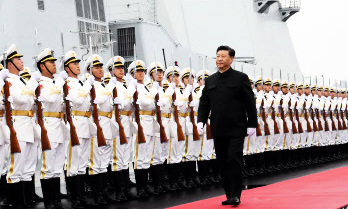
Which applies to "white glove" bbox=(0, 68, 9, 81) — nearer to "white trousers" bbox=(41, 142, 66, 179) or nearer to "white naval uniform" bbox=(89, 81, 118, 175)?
"white trousers" bbox=(41, 142, 66, 179)

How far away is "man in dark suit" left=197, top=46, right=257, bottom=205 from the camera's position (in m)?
7.26

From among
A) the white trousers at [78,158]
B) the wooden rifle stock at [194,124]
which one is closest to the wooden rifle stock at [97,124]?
the white trousers at [78,158]

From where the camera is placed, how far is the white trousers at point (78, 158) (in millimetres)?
8453

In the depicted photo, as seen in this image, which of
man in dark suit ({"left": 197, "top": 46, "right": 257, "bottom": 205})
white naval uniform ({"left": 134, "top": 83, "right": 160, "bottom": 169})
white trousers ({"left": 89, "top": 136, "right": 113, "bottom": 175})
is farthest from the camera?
white naval uniform ({"left": 134, "top": 83, "right": 160, "bottom": 169})

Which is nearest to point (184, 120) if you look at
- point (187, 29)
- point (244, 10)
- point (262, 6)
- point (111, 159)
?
point (111, 159)

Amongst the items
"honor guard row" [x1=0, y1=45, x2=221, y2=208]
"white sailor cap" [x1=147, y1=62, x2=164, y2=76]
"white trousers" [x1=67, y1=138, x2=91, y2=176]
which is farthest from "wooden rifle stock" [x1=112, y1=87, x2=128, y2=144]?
"white sailor cap" [x1=147, y1=62, x2=164, y2=76]

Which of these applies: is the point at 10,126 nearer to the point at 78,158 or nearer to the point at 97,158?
the point at 78,158

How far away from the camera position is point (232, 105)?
7.42m

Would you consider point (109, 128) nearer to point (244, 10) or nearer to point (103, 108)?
point (103, 108)

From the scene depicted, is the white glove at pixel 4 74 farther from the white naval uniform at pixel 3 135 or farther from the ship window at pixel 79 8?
the ship window at pixel 79 8

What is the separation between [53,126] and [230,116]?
214 centimetres

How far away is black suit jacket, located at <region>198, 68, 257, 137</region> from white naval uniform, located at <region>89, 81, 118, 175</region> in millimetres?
1883

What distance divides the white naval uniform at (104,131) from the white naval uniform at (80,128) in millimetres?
148

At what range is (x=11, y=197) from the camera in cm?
793
